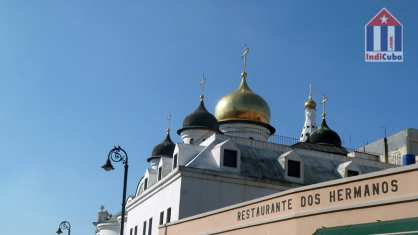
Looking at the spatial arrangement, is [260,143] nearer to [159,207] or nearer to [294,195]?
[159,207]

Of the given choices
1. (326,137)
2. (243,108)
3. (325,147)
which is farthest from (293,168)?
(326,137)

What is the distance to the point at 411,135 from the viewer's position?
181 ft

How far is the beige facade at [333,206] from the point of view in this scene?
52.5 feet

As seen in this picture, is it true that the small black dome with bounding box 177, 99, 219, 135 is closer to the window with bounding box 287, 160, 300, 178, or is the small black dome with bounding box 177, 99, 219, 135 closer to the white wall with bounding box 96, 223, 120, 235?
the window with bounding box 287, 160, 300, 178

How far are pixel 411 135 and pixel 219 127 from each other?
67.6 feet

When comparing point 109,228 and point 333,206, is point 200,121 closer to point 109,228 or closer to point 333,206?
point 109,228

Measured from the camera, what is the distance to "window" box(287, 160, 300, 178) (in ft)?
108

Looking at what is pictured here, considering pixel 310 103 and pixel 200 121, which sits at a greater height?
pixel 310 103

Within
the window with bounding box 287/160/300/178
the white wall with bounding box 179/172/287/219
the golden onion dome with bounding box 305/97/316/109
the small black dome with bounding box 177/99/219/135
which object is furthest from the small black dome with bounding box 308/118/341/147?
the white wall with bounding box 179/172/287/219

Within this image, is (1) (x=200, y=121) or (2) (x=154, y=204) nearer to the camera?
(2) (x=154, y=204)

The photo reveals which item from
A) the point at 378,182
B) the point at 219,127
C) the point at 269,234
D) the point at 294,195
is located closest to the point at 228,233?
the point at 269,234

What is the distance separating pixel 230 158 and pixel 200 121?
29.1 feet

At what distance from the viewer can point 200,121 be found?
40.6 meters

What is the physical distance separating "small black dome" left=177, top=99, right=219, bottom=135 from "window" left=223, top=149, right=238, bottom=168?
26.7ft
